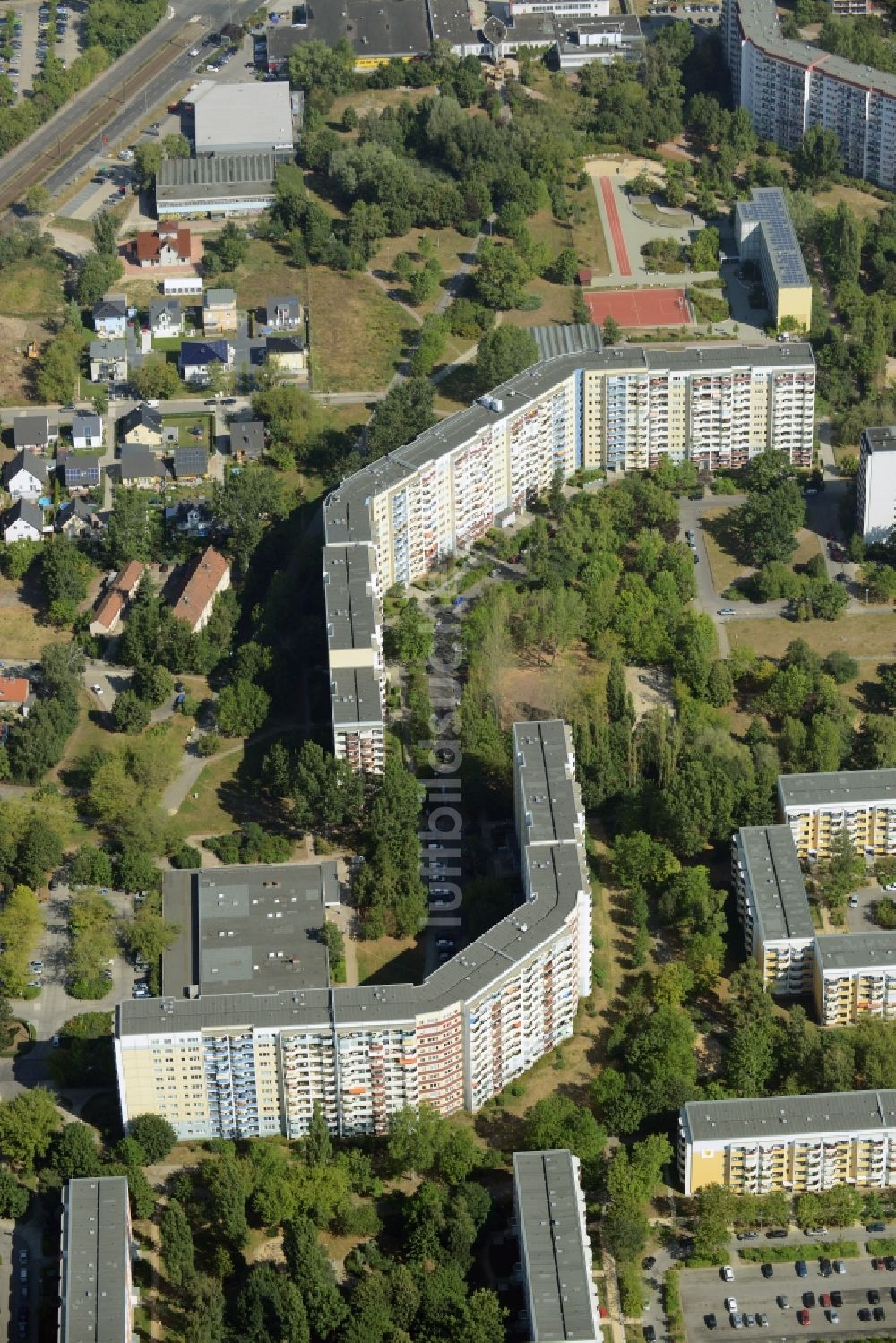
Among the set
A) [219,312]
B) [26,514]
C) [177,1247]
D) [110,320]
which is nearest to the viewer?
[177,1247]

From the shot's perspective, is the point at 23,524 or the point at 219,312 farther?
the point at 219,312

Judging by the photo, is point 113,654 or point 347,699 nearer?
point 347,699

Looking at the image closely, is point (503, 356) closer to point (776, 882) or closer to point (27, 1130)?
point (776, 882)

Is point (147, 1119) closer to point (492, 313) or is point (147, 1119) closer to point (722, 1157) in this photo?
point (722, 1157)

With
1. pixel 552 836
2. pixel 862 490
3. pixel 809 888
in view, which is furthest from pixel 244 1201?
pixel 862 490

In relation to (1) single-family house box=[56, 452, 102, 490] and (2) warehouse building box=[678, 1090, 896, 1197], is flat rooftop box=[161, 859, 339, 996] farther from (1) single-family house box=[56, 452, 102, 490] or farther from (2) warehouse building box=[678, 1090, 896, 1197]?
(1) single-family house box=[56, 452, 102, 490]

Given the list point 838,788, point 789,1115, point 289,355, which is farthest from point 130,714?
point 789,1115

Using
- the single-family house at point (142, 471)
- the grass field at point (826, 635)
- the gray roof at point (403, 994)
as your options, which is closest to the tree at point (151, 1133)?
the gray roof at point (403, 994)
